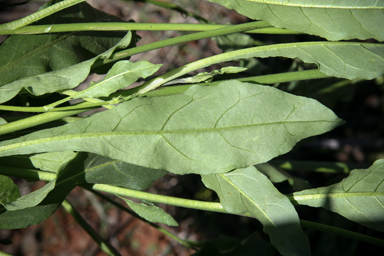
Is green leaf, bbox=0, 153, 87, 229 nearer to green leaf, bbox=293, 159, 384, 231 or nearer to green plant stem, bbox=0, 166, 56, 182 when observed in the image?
green plant stem, bbox=0, 166, 56, 182

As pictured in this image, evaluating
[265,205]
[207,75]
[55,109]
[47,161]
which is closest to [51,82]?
[55,109]

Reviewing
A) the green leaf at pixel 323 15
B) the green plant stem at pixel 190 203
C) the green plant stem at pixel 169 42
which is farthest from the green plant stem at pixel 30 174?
the green leaf at pixel 323 15

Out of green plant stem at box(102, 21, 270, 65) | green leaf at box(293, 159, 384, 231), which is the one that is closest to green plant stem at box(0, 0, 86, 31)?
green plant stem at box(102, 21, 270, 65)

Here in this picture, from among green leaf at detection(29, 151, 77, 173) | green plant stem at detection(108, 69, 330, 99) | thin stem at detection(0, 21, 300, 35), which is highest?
thin stem at detection(0, 21, 300, 35)

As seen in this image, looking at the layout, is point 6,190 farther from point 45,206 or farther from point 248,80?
point 248,80

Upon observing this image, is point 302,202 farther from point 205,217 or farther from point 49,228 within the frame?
point 49,228

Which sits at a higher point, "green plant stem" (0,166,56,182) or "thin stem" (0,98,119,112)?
"thin stem" (0,98,119,112)

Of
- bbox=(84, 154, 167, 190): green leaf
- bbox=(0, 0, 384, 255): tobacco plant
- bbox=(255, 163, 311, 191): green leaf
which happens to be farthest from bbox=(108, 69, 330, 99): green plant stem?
bbox=(255, 163, 311, 191): green leaf

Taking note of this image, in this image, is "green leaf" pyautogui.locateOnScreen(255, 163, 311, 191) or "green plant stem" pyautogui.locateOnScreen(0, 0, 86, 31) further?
"green leaf" pyautogui.locateOnScreen(255, 163, 311, 191)
